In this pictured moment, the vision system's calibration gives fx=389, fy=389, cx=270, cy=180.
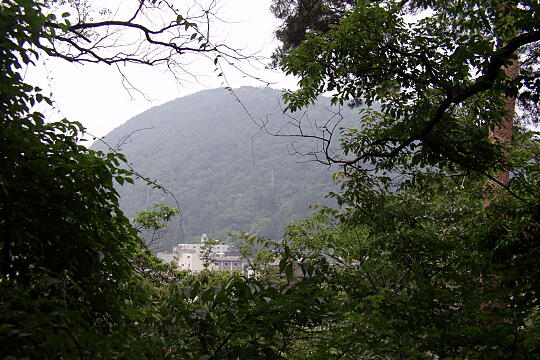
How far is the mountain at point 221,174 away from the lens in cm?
2902

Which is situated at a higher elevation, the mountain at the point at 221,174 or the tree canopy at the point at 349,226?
the mountain at the point at 221,174

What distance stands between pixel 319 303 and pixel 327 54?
8.17ft

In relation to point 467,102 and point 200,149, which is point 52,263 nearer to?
point 467,102

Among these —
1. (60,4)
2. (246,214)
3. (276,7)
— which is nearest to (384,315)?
(60,4)

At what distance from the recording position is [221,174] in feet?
146

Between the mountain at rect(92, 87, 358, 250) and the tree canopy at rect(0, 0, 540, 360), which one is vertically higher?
the mountain at rect(92, 87, 358, 250)


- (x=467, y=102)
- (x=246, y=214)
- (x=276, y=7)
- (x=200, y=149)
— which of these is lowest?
(x=467, y=102)

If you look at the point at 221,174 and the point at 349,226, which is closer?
the point at 349,226

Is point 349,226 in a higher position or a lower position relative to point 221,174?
lower

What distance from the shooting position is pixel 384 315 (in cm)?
314

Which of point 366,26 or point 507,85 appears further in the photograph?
point 366,26

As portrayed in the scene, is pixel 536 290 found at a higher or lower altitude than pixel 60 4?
lower

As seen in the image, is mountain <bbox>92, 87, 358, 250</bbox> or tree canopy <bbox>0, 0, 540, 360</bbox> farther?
mountain <bbox>92, 87, 358, 250</bbox>

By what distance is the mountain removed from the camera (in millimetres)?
29016
